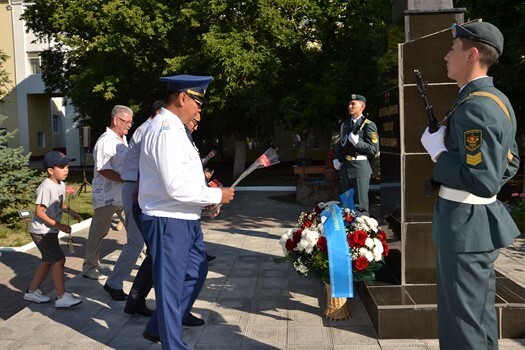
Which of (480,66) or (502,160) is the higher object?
(480,66)

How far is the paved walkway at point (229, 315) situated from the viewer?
415 centimetres

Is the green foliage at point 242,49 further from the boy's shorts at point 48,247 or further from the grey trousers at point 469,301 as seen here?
the grey trousers at point 469,301

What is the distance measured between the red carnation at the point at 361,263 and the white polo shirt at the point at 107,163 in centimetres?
273

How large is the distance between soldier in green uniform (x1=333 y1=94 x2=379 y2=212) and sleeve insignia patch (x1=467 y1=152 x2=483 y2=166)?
3.75 metres

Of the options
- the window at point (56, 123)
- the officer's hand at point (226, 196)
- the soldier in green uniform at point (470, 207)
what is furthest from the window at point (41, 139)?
the soldier in green uniform at point (470, 207)

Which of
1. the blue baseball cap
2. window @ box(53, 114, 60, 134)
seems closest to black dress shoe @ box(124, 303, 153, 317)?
the blue baseball cap

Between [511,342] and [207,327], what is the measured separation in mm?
2479

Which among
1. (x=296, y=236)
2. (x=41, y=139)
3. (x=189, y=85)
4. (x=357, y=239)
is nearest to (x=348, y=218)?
(x=357, y=239)

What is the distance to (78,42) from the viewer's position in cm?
2120

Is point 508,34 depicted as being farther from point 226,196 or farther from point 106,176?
point 226,196

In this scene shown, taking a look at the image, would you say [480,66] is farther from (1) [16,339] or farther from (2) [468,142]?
(1) [16,339]

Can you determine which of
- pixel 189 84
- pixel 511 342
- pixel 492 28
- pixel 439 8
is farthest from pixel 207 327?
pixel 439 8

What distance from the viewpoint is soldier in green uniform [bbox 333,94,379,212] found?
642 cm

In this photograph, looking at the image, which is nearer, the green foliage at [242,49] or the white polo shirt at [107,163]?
the white polo shirt at [107,163]
